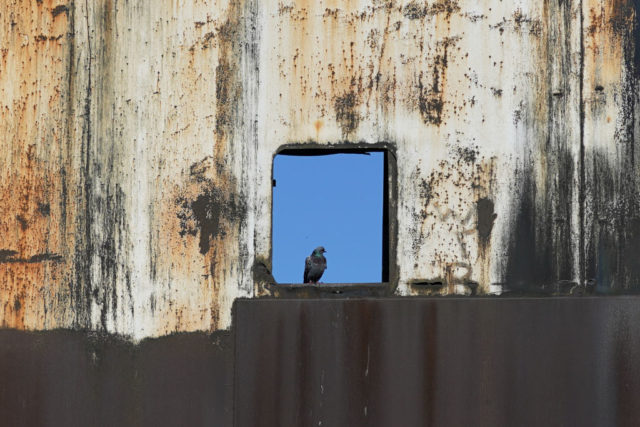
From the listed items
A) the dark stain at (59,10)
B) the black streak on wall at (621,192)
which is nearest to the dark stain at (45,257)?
the dark stain at (59,10)

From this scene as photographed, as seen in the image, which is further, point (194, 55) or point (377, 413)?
point (194, 55)

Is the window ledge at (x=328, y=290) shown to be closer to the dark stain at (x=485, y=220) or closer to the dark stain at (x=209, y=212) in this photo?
the dark stain at (x=209, y=212)

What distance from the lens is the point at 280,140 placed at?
382 centimetres

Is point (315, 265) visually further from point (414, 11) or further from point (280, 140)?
point (414, 11)

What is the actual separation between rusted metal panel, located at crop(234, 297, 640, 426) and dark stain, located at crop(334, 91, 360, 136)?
0.82m

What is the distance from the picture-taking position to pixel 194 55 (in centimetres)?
389

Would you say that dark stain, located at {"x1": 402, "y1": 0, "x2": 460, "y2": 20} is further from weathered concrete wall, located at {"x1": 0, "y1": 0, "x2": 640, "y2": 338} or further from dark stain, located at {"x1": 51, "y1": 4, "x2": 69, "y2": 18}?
dark stain, located at {"x1": 51, "y1": 4, "x2": 69, "y2": 18}

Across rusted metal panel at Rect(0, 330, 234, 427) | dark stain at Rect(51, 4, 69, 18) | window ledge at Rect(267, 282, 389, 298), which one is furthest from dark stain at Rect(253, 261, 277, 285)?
dark stain at Rect(51, 4, 69, 18)

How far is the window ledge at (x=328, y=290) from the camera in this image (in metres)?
3.74

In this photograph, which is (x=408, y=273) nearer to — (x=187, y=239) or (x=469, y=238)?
(x=469, y=238)

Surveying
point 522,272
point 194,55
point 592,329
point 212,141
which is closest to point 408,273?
point 522,272

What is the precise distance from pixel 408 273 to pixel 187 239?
3.45 ft

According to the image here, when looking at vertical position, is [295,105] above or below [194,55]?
below

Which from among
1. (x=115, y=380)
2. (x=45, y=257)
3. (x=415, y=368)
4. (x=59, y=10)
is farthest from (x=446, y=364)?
(x=59, y=10)
